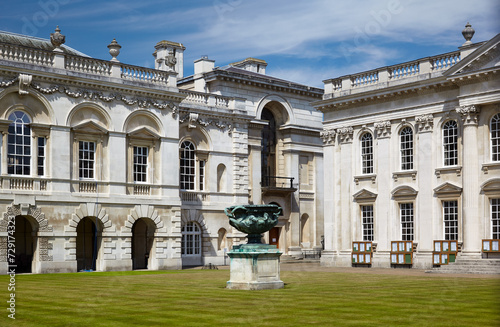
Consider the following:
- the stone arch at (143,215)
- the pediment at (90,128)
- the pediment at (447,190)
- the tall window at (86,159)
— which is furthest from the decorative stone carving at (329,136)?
the tall window at (86,159)

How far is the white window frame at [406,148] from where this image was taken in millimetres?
42088

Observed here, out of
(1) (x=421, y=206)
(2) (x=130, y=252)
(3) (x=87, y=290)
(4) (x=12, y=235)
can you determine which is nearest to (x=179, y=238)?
(2) (x=130, y=252)

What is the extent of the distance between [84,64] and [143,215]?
8.90 m

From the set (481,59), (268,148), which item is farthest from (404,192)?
(268,148)

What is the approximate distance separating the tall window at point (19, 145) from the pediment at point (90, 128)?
104 inches

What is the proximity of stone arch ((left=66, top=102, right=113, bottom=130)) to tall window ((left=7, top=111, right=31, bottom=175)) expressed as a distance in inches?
89.7

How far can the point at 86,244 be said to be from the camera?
4162 cm

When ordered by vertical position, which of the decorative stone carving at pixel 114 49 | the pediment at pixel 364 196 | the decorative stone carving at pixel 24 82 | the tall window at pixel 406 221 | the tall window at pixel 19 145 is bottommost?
the tall window at pixel 406 221

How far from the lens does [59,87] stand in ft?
127

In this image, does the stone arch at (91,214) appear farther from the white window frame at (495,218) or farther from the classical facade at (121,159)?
the white window frame at (495,218)

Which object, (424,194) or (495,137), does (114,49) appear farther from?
(495,137)

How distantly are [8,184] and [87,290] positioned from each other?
16.1 meters

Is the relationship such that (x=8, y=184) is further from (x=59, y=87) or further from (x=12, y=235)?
(x=59, y=87)

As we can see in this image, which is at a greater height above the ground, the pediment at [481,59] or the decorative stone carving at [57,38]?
the decorative stone carving at [57,38]
